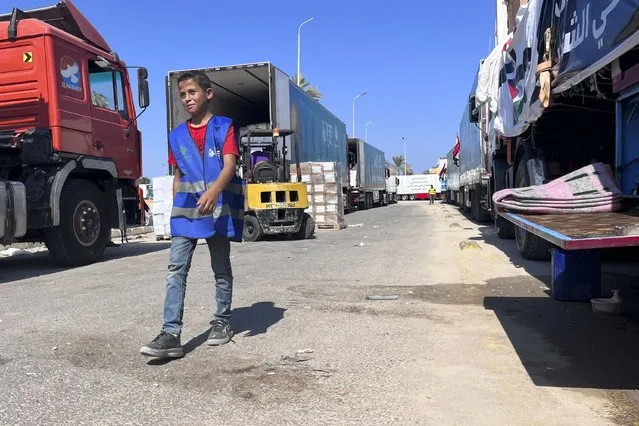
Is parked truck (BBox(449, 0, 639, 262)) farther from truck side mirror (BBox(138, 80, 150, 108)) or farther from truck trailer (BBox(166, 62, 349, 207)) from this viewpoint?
truck side mirror (BBox(138, 80, 150, 108))

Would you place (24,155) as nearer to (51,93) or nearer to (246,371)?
(51,93)

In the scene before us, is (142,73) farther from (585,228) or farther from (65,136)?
(585,228)

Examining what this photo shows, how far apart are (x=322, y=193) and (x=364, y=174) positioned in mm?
16102

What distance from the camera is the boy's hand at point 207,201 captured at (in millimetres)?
3867

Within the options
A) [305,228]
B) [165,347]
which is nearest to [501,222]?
[305,228]

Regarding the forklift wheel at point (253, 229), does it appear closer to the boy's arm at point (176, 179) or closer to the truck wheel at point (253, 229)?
the truck wheel at point (253, 229)

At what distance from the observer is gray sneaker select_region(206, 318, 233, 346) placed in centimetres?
429

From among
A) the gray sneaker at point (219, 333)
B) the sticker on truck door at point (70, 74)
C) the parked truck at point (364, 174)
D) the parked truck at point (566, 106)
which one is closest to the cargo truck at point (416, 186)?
the parked truck at point (364, 174)

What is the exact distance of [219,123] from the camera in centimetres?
419

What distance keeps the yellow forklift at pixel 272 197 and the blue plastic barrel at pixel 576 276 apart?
772 cm

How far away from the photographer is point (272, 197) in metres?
12.4

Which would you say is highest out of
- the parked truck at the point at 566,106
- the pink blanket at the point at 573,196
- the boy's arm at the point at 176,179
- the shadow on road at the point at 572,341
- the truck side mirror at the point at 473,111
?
the truck side mirror at the point at 473,111

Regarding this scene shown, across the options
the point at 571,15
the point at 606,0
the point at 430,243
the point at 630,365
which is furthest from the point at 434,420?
the point at 430,243

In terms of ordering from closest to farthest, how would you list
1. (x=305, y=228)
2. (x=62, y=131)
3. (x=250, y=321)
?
(x=250, y=321), (x=62, y=131), (x=305, y=228)
